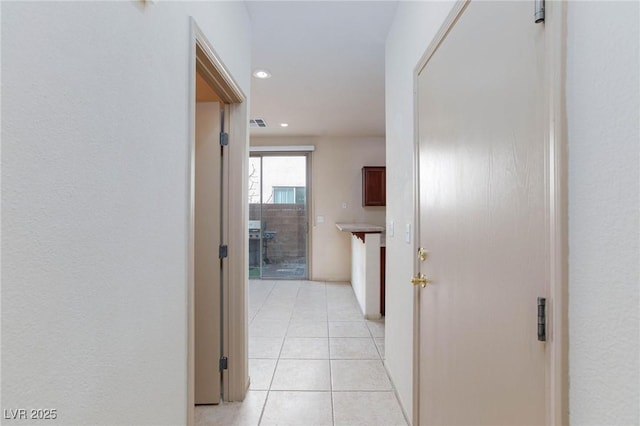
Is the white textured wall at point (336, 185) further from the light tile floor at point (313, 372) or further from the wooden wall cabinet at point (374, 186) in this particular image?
the light tile floor at point (313, 372)

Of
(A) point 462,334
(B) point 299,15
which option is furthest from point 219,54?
(A) point 462,334

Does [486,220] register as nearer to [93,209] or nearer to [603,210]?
[603,210]

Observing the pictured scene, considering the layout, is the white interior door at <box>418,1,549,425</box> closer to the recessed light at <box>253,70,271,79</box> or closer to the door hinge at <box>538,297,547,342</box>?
the door hinge at <box>538,297,547,342</box>

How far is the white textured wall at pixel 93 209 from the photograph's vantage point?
539 mm

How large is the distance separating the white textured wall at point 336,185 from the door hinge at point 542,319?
16.1 feet

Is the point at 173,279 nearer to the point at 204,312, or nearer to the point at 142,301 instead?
the point at 142,301

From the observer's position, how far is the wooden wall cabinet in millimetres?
5438

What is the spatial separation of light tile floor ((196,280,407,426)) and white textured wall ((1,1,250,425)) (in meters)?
0.97

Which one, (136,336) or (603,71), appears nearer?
(603,71)

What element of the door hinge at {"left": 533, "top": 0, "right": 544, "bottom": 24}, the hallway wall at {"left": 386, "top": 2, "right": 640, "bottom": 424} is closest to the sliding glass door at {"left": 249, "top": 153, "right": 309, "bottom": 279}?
the door hinge at {"left": 533, "top": 0, "right": 544, "bottom": 24}

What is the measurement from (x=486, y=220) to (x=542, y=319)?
33 centimetres

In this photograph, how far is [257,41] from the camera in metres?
2.46

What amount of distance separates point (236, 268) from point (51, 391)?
1.35 meters

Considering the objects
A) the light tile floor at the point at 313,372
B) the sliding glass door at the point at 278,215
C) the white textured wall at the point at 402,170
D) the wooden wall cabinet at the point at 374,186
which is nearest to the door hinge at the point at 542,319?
the white textured wall at the point at 402,170
